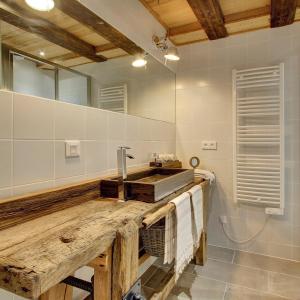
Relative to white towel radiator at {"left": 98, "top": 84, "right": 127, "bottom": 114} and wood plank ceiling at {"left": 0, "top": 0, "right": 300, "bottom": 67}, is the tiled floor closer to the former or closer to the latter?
white towel radiator at {"left": 98, "top": 84, "right": 127, "bottom": 114}

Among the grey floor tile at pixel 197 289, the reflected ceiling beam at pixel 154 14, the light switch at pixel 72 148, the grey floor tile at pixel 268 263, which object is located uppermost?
the reflected ceiling beam at pixel 154 14

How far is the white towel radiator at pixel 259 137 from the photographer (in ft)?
7.42

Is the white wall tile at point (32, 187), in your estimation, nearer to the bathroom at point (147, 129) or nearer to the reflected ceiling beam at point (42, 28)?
the bathroom at point (147, 129)

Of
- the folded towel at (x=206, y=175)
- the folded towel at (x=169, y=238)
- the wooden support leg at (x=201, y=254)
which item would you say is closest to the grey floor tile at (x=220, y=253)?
the wooden support leg at (x=201, y=254)

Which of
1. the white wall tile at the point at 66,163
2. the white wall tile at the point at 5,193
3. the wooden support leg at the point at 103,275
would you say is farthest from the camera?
the white wall tile at the point at 66,163

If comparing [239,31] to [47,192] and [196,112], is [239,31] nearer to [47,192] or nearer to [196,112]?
[196,112]

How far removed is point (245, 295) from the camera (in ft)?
6.02

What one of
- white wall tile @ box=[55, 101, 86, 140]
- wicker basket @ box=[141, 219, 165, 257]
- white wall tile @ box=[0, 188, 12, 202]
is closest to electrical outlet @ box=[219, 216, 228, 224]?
wicker basket @ box=[141, 219, 165, 257]

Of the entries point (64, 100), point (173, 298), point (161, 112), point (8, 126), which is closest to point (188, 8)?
point (161, 112)

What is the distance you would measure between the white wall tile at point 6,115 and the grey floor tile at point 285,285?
82.9 inches

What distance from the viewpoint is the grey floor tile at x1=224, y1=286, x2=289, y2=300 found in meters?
1.80

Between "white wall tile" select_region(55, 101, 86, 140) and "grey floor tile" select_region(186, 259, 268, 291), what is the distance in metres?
1.60

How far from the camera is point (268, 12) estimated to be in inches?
82.8

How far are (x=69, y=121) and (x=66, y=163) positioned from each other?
0.24 m
